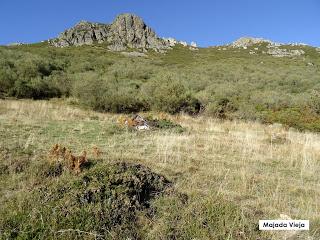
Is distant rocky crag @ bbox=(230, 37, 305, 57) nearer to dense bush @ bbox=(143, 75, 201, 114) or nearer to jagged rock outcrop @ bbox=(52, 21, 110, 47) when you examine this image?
jagged rock outcrop @ bbox=(52, 21, 110, 47)

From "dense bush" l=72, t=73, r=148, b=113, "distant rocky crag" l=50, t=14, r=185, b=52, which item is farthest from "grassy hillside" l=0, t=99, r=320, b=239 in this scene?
"distant rocky crag" l=50, t=14, r=185, b=52

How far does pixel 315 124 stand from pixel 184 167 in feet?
37.6

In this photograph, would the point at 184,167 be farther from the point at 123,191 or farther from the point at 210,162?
the point at 123,191

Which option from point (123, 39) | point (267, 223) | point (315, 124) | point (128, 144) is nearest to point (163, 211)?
point (267, 223)

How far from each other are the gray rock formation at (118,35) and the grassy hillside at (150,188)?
247 ft

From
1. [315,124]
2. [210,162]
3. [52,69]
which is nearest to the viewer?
[210,162]

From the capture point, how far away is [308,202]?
21.6 ft

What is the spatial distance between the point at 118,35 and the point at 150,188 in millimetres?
88216

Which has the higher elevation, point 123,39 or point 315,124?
point 123,39

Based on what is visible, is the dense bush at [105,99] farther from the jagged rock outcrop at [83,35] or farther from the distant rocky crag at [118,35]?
the jagged rock outcrop at [83,35]

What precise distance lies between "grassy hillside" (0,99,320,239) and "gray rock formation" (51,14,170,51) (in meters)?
75.4

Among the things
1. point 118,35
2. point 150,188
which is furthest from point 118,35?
point 150,188

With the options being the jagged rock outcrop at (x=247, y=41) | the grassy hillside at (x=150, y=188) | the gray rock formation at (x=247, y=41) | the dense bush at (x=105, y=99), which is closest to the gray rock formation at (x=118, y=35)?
the gray rock formation at (x=247, y=41)

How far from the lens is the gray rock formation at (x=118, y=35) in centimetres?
8750
